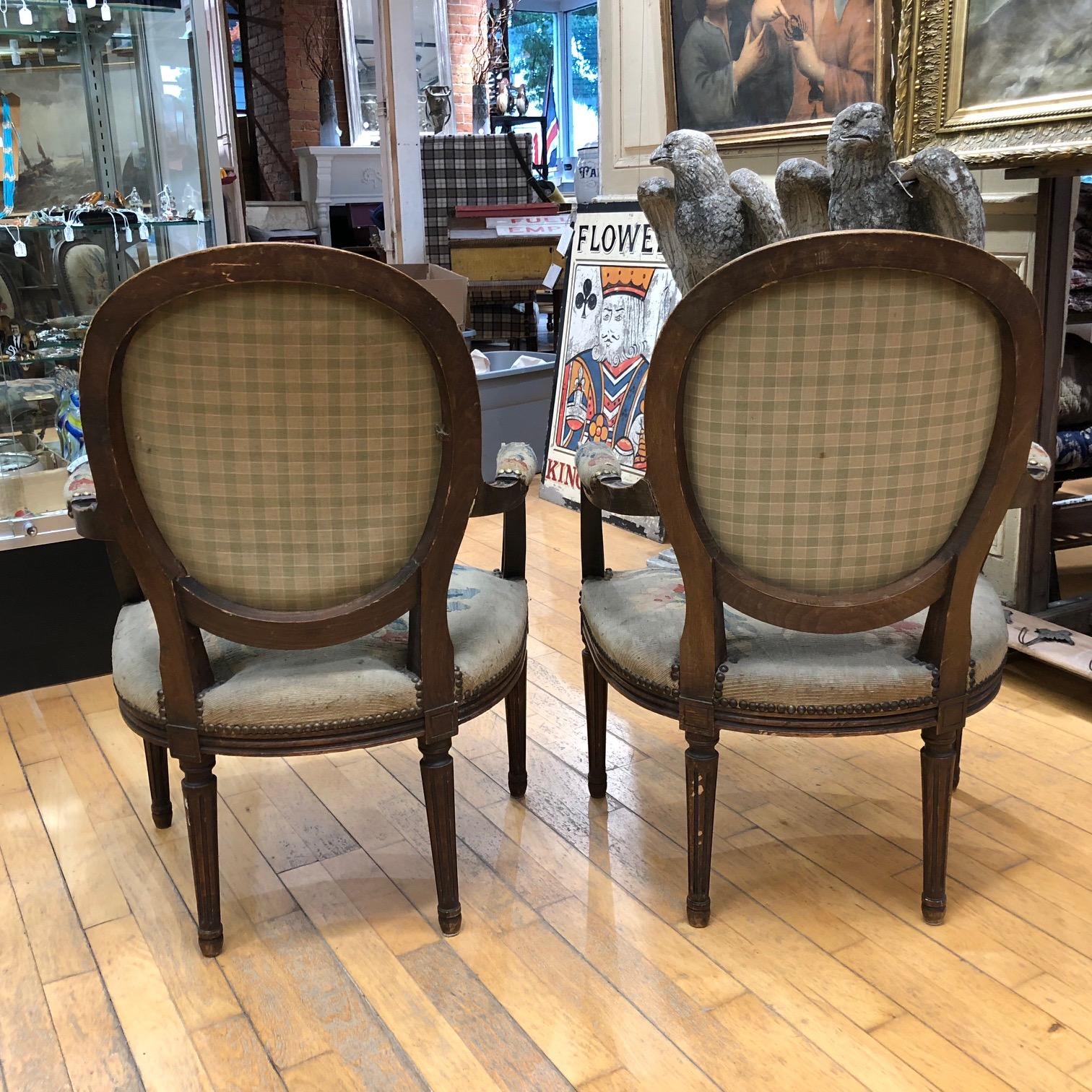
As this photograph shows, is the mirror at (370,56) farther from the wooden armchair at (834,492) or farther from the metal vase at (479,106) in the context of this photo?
the wooden armchair at (834,492)

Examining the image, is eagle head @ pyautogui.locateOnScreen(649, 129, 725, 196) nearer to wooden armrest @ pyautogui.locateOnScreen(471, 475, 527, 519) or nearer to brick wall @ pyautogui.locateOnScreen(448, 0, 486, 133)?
wooden armrest @ pyautogui.locateOnScreen(471, 475, 527, 519)

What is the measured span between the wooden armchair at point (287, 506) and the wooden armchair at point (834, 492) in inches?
12.0

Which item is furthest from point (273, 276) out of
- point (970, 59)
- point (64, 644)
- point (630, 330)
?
point (630, 330)

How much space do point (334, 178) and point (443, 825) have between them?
32.6 feet

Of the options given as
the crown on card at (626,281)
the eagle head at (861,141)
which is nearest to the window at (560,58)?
the crown on card at (626,281)

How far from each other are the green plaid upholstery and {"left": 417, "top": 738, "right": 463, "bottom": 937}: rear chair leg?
55 centimetres

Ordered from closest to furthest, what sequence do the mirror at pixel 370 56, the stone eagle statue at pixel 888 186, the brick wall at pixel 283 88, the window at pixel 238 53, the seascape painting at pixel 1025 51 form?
the stone eagle statue at pixel 888 186 → the seascape painting at pixel 1025 51 → the mirror at pixel 370 56 → the brick wall at pixel 283 88 → the window at pixel 238 53

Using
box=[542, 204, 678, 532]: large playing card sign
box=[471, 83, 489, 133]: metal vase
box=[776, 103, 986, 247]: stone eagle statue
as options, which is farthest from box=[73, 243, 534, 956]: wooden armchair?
box=[471, 83, 489, 133]: metal vase

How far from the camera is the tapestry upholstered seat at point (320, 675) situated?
1.60 meters

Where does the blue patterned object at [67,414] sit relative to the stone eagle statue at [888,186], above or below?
below

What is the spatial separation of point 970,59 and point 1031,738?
1604 mm

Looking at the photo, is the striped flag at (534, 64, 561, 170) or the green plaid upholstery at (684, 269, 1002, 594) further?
the striped flag at (534, 64, 561, 170)

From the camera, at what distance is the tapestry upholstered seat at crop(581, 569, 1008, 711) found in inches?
63.4

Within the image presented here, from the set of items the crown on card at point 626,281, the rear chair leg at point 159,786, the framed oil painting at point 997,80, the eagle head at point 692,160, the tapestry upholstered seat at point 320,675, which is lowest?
the rear chair leg at point 159,786
